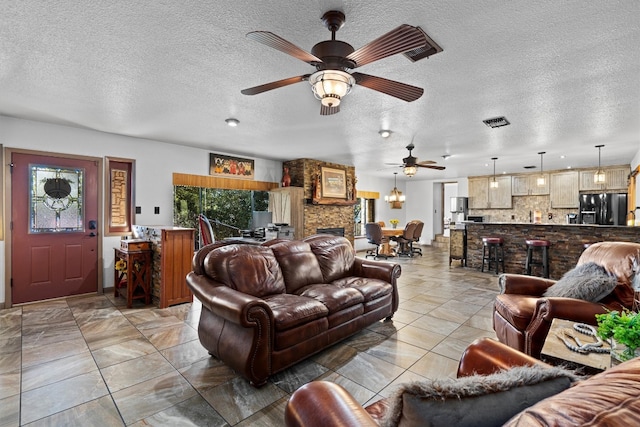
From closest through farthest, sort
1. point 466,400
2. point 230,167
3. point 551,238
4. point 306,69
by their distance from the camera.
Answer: point 466,400 < point 306,69 < point 551,238 < point 230,167

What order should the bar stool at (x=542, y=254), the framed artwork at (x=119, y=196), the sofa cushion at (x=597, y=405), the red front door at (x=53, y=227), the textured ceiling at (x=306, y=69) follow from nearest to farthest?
the sofa cushion at (x=597, y=405)
the textured ceiling at (x=306, y=69)
the red front door at (x=53, y=227)
the framed artwork at (x=119, y=196)
the bar stool at (x=542, y=254)

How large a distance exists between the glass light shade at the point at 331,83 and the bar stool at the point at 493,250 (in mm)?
5402

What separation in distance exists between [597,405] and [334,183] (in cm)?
720

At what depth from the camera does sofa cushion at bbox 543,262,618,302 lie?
2408 millimetres

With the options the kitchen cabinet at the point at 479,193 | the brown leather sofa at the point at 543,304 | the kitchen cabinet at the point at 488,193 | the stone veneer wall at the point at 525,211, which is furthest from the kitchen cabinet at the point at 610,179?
the brown leather sofa at the point at 543,304

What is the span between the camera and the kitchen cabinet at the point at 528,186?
846cm

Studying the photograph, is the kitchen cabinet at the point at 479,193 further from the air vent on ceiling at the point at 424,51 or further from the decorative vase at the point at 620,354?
the decorative vase at the point at 620,354

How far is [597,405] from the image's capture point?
1.81ft

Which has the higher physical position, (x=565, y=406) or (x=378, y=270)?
(x=565, y=406)

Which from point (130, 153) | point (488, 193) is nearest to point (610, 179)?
point (488, 193)

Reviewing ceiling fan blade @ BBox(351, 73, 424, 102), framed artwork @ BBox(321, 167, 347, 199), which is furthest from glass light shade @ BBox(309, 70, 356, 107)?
framed artwork @ BBox(321, 167, 347, 199)

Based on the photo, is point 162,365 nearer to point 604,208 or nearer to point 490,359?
point 490,359

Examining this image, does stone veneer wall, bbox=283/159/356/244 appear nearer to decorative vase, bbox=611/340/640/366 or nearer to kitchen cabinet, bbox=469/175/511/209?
kitchen cabinet, bbox=469/175/511/209

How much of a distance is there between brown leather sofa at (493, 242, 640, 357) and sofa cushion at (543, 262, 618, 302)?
0.09 meters
